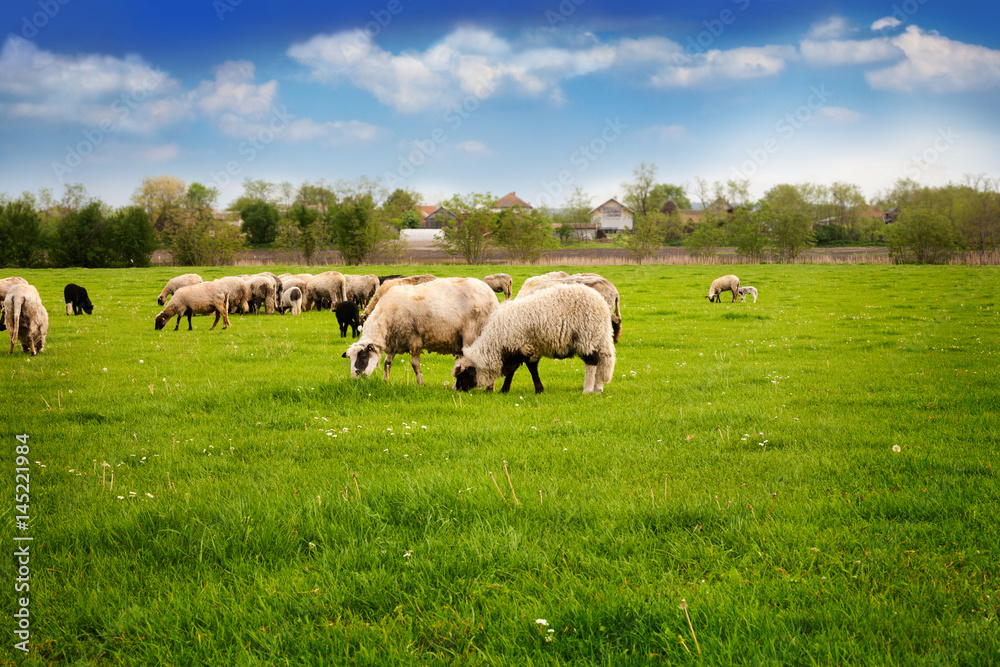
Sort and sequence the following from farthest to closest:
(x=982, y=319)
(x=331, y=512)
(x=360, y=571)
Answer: (x=982, y=319), (x=331, y=512), (x=360, y=571)

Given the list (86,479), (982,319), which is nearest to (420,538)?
(86,479)

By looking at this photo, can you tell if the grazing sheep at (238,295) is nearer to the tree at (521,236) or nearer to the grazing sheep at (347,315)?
the grazing sheep at (347,315)

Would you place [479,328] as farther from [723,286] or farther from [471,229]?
[471,229]

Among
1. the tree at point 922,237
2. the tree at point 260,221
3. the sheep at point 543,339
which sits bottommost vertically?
the sheep at point 543,339

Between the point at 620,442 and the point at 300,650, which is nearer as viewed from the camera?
the point at 300,650

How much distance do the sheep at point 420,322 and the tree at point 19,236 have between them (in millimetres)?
63369

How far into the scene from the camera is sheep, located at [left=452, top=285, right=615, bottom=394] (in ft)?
31.9

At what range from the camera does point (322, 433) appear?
7.10 meters

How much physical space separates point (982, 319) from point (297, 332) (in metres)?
21.3

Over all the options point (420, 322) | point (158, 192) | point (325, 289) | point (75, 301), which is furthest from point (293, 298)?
point (158, 192)

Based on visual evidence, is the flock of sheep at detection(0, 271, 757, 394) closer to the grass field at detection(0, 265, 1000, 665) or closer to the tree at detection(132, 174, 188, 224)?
the grass field at detection(0, 265, 1000, 665)

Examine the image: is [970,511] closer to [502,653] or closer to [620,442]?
[620,442]

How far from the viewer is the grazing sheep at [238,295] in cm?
2407

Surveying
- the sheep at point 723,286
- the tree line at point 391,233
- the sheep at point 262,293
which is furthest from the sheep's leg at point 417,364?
the tree line at point 391,233
